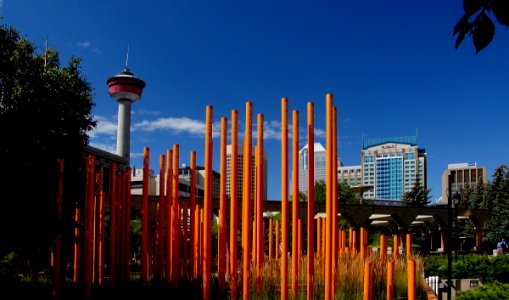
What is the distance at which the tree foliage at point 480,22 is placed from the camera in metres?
2.45

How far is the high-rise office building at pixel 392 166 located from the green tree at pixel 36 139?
155 metres

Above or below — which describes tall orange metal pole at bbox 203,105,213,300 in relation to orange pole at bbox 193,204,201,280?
A: above

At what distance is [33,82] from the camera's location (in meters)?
15.1

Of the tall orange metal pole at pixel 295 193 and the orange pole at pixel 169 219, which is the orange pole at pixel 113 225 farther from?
the tall orange metal pole at pixel 295 193

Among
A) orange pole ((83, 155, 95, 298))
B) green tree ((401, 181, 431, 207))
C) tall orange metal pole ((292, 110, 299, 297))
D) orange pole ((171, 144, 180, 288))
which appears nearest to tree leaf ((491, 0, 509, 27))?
tall orange metal pole ((292, 110, 299, 297))

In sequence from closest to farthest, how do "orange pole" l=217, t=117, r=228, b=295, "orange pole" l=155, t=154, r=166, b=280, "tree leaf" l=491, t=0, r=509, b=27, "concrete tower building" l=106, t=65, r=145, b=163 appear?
"tree leaf" l=491, t=0, r=509, b=27 < "orange pole" l=217, t=117, r=228, b=295 < "orange pole" l=155, t=154, r=166, b=280 < "concrete tower building" l=106, t=65, r=145, b=163

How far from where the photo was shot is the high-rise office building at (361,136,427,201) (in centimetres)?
16650

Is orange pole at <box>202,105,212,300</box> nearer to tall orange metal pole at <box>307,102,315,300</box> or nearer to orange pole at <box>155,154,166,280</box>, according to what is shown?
orange pole at <box>155,154,166,280</box>

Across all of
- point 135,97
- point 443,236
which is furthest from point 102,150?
point 443,236

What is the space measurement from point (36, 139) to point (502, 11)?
495 inches

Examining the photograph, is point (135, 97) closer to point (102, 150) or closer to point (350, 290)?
point (102, 150)

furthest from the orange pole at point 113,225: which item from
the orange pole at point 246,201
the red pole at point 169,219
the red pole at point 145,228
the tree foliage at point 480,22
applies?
the tree foliage at point 480,22

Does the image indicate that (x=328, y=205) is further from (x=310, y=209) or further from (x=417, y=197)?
(x=417, y=197)

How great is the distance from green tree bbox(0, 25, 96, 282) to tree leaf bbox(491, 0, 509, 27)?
32.4 feet
